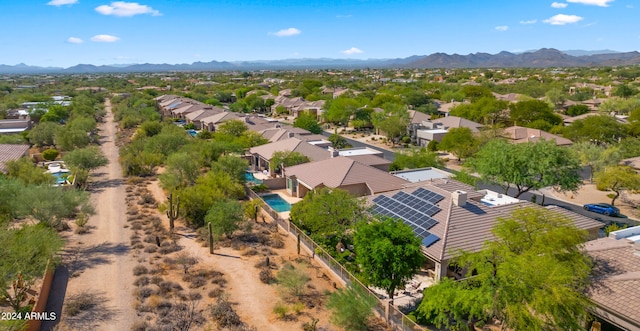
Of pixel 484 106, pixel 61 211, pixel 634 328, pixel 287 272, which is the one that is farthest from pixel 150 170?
pixel 484 106

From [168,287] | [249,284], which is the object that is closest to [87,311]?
[168,287]

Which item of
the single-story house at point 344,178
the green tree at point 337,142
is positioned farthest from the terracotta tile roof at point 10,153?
the green tree at point 337,142

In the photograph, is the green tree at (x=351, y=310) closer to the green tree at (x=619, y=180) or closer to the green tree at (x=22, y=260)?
the green tree at (x=22, y=260)

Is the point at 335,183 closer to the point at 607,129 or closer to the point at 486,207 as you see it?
the point at 486,207

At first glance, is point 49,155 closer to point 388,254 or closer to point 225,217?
point 225,217

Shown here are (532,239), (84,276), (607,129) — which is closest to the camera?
(532,239)
